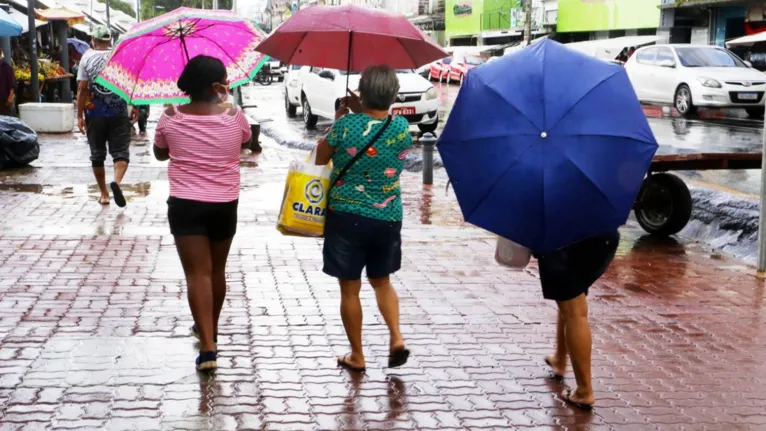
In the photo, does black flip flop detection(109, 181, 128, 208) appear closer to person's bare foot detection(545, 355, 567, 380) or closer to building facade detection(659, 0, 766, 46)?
person's bare foot detection(545, 355, 567, 380)

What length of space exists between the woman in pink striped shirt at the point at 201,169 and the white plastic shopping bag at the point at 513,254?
4.81 feet

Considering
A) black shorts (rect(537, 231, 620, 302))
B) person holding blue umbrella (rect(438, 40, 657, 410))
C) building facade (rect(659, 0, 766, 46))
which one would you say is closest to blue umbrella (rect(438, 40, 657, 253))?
person holding blue umbrella (rect(438, 40, 657, 410))

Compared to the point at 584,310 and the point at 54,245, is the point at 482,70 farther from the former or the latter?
the point at 54,245

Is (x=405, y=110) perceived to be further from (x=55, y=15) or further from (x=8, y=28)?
(x=55, y=15)

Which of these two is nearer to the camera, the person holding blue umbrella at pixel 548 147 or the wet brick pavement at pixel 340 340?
the person holding blue umbrella at pixel 548 147

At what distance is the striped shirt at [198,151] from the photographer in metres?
4.96

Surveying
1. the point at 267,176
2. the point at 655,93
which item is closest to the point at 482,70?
the point at 267,176

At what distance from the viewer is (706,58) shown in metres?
23.0

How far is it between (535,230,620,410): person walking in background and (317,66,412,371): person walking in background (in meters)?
0.85

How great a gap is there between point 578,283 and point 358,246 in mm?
1146

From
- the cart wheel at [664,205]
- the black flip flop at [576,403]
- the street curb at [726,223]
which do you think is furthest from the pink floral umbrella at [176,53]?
the street curb at [726,223]

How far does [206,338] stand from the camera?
5125 mm

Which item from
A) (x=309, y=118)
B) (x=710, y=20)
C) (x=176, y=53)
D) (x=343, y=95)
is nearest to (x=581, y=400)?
(x=176, y=53)

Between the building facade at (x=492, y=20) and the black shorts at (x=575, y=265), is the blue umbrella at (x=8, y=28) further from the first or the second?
the building facade at (x=492, y=20)
